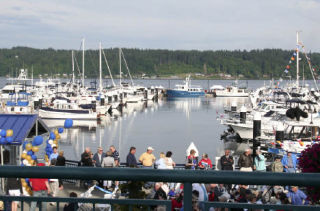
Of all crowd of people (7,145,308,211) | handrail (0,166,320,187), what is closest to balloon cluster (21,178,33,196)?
crowd of people (7,145,308,211)

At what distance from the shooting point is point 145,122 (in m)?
71.6

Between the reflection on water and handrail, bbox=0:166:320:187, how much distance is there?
34728mm

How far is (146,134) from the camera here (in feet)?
190

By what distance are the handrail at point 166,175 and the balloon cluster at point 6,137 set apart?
469 inches

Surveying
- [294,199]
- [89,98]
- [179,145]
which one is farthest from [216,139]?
[294,199]

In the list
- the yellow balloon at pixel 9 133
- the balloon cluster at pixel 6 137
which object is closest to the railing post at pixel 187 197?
the balloon cluster at pixel 6 137

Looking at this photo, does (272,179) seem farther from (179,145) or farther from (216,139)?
(216,139)

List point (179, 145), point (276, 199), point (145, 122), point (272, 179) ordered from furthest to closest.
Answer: point (145, 122), point (179, 145), point (276, 199), point (272, 179)

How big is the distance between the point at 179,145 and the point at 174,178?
1801 inches

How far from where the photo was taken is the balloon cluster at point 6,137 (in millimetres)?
15077

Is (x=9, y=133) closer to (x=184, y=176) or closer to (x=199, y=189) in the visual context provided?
(x=199, y=189)

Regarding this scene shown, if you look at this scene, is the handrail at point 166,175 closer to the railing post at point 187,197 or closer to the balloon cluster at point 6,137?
the railing post at point 187,197

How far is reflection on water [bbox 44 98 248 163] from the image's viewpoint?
152ft

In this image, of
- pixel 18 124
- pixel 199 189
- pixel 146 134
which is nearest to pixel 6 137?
pixel 18 124
